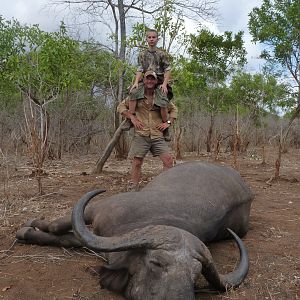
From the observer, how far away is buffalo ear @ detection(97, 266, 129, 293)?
10.8ft

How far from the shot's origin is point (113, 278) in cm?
338

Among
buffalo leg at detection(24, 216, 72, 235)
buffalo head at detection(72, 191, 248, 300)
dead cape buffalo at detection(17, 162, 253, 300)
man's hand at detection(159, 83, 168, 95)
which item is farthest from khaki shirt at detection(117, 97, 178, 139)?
buffalo head at detection(72, 191, 248, 300)

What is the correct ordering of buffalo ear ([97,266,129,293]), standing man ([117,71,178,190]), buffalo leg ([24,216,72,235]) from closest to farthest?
1. buffalo ear ([97,266,129,293])
2. buffalo leg ([24,216,72,235])
3. standing man ([117,71,178,190])

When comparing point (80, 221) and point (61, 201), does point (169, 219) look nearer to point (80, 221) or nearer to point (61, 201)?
point (80, 221)

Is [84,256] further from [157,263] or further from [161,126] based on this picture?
[161,126]

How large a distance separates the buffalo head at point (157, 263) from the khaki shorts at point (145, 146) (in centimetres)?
296

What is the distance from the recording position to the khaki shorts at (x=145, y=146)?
6.31m

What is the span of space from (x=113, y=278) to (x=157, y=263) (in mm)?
526

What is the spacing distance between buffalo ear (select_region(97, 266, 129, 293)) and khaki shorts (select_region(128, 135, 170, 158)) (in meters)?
2.92

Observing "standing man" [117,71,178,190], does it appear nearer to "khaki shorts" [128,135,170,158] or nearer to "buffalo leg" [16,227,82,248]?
"khaki shorts" [128,135,170,158]

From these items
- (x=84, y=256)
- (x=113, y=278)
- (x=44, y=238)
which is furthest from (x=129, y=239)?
(x=44, y=238)

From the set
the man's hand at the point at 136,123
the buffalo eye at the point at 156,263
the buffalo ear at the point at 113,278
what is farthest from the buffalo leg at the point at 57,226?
the man's hand at the point at 136,123

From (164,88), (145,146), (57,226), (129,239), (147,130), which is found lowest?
(57,226)

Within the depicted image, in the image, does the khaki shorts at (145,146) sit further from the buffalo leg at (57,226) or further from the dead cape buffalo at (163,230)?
the buffalo leg at (57,226)
